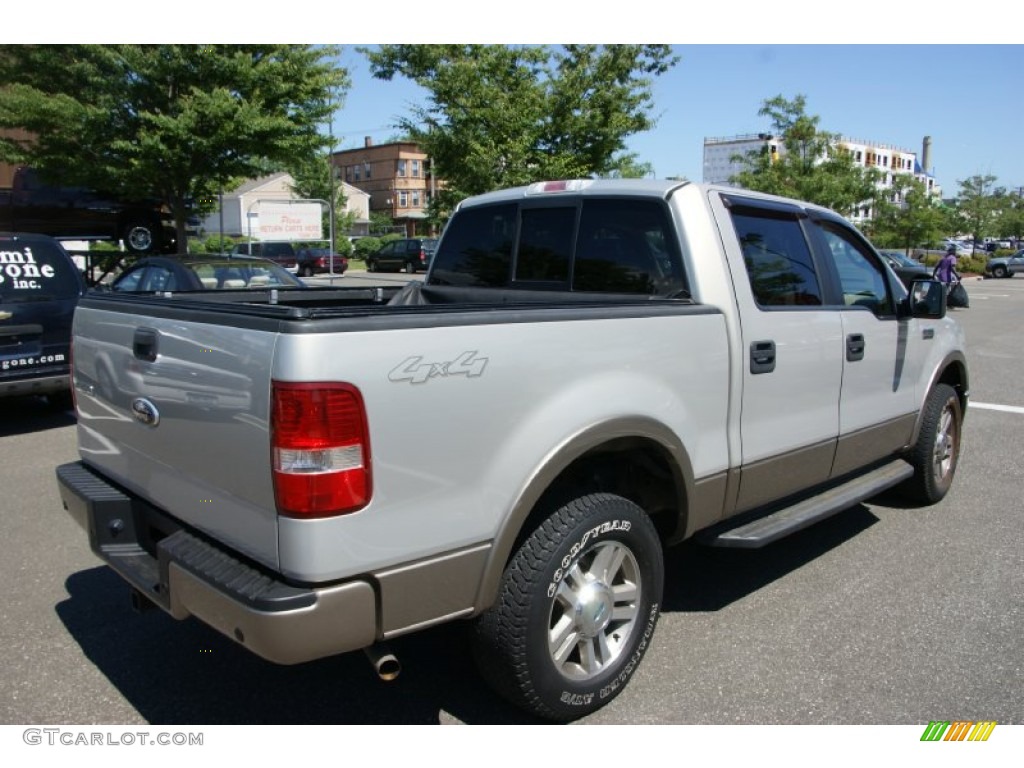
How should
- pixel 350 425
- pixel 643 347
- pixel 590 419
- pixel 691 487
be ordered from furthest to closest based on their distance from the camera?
pixel 691 487 → pixel 643 347 → pixel 590 419 → pixel 350 425

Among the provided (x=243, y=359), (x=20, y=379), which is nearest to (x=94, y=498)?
(x=243, y=359)

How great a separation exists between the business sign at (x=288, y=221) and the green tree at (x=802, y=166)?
14.0 meters

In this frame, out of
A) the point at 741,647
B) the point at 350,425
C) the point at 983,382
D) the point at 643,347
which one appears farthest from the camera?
the point at 983,382

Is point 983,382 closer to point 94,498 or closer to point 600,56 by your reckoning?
point 600,56

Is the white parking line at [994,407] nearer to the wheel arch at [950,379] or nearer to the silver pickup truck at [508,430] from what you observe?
the wheel arch at [950,379]

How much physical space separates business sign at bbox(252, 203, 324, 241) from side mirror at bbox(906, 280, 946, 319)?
17.6 meters

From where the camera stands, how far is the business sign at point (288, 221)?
20.1 metres

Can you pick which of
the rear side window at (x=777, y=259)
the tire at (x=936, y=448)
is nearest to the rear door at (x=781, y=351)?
Answer: the rear side window at (x=777, y=259)

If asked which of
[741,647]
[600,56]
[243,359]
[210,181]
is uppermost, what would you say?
[600,56]

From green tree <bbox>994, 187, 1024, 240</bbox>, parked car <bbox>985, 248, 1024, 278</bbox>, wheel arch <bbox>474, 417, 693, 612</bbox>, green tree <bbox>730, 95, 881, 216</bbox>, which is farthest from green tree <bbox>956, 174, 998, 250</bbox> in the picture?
wheel arch <bbox>474, 417, 693, 612</bbox>

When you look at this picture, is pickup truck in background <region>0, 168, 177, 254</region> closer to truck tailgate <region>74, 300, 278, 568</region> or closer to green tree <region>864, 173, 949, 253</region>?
truck tailgate <region>74, 300, 278, 568</region>

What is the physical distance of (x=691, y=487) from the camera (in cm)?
323

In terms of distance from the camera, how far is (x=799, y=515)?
3764mm

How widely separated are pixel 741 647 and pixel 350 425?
2.15 metres
